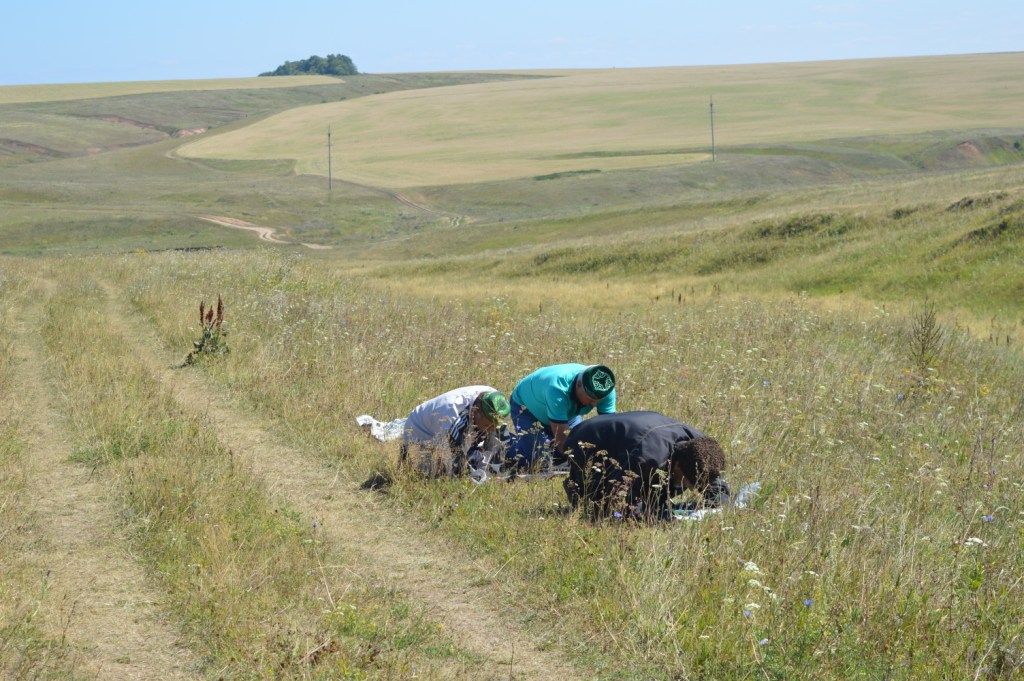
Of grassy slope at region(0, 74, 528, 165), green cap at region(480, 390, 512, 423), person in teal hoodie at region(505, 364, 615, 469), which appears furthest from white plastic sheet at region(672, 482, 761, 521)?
grassy slope at region(0, 74, 528, 165)

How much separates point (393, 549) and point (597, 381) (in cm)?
205

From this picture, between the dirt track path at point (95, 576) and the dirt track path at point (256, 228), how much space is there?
4997cm

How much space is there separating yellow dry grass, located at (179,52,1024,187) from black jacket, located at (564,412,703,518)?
7786 cm

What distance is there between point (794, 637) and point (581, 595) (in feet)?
3.94

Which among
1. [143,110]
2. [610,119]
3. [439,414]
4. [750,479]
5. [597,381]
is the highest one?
[143,110]

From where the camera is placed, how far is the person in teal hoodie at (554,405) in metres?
7.81

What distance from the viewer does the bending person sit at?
25.5 feet

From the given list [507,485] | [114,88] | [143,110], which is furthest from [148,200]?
[114,88]

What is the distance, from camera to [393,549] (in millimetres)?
6637

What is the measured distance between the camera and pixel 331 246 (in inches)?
2314

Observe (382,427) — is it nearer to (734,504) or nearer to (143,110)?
(734,504)

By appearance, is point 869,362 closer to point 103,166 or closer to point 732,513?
point 732,513

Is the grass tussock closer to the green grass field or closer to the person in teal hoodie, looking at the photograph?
the green grass field

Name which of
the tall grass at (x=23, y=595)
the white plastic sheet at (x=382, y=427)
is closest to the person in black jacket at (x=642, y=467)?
the white plastic sheet at (x=382, y=427)
